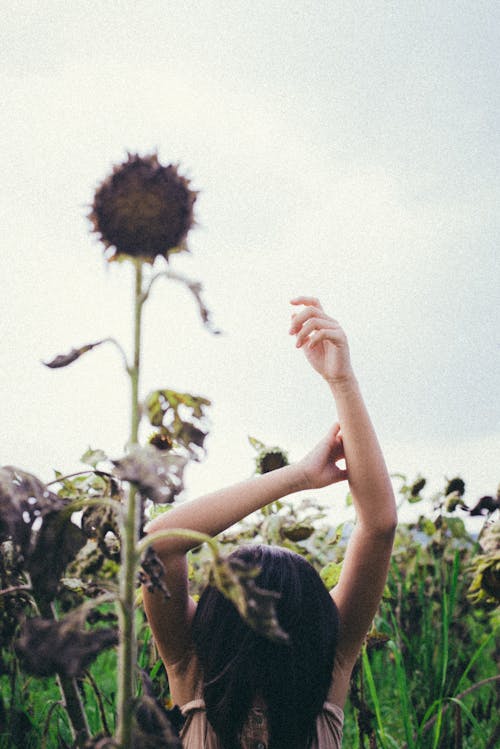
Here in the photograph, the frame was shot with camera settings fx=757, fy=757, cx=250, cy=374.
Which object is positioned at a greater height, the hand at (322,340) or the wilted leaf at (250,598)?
the hand at (322,340)

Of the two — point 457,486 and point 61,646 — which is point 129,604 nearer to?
point 61,646

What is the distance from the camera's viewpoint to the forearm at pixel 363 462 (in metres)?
1.45

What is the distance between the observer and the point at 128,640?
0.67 m

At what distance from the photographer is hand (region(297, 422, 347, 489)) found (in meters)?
1.52

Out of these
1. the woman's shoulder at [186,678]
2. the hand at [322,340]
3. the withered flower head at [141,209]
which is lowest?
the woman's shoulder at [186,678]

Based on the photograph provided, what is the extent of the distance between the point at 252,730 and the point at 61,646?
1.08 m

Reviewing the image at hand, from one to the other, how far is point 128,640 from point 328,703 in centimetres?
117

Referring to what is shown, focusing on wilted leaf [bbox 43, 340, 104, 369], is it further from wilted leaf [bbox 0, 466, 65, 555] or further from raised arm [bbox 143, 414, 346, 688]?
raised arm [bbox 143, 414, 346, 688]

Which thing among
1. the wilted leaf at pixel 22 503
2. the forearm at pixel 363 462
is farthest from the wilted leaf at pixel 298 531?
the wilted leaf at pixel 22 503

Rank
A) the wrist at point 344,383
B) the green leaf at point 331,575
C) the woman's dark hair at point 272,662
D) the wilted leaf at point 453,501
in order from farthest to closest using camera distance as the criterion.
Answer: the wilted leaf at point 453,501
the green leaf at point 331,575
the woman's dark hair at point 272,662
the wrist at point 344,383

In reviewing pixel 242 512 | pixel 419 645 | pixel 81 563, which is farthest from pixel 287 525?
pixel 419 645

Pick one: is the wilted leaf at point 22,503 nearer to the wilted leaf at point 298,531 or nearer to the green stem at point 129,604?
the green stem at point 129,604

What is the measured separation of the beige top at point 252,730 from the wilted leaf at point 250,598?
105cm

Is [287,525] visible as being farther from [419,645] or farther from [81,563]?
[419,645]
